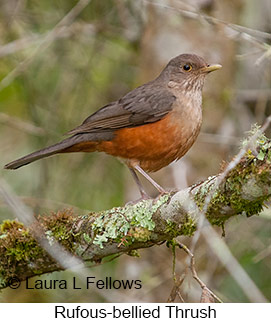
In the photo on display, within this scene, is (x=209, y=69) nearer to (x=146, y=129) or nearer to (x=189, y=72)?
(x=189, y=72)

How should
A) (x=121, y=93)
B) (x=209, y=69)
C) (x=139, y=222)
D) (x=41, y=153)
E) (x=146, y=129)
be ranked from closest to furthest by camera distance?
1. (x=139, y=222)
2. (x=41, y=153)
3. (x=146, y=129)
4. (x=209, y=69)
5. (x=121, y=93)

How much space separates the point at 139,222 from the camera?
429 cm

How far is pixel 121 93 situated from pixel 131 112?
294 cm

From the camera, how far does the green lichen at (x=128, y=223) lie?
167 inches

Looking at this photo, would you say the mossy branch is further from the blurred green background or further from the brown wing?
the blurred green background

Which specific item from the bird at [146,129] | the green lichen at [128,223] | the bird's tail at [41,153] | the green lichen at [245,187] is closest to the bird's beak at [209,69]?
the bird at [146,129]

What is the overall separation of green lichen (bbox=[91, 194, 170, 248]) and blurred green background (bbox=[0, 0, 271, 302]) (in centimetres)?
186

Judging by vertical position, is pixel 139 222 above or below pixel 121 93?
below

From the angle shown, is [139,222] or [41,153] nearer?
[139,222]

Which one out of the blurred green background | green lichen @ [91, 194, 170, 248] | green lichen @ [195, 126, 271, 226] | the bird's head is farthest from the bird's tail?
green lichen @ [195, 126, 271, 226]

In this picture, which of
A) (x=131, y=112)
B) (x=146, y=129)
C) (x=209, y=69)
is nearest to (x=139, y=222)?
(x=146, y=129)

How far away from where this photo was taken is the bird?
18.6 ft

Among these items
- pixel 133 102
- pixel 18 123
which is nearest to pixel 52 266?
pixel 133 102

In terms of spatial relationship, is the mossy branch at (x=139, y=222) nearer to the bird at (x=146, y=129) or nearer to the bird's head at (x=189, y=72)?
the bird at (x=146, y=129)
